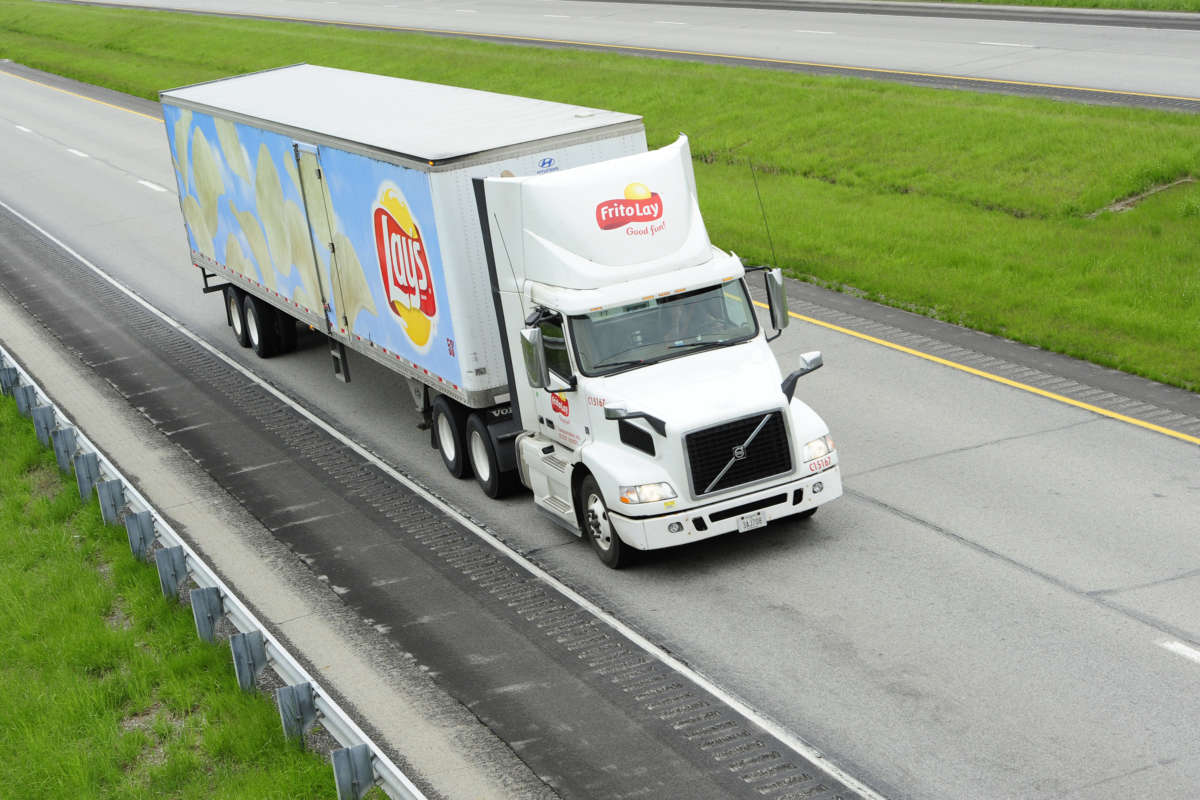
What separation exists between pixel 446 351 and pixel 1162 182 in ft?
49.2

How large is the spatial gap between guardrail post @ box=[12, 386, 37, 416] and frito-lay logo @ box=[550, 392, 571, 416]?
27.8 ft

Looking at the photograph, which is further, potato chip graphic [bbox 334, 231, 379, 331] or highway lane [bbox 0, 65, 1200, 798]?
potato chip graphic [bbox 334, 231, 379, 331]

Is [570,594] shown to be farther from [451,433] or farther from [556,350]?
[451,433]

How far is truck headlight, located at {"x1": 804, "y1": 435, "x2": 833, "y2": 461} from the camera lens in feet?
42.5

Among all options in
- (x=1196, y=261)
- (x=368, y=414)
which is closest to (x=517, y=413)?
(x=368, y=414)

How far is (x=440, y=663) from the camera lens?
11.7m

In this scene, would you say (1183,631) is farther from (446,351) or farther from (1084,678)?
(446,351)

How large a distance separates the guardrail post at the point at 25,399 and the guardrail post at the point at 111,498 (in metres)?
4.64

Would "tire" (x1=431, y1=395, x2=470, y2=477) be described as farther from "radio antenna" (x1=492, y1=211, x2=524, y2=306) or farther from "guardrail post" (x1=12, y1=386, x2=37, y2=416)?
"guardrail post" (x1=12, y1=386, x2=37, y2=416)

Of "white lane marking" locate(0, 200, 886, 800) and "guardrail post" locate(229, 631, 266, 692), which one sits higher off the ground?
"guardrail post" locate(229, 631, 266, 692)

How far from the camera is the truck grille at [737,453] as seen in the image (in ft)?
41.0

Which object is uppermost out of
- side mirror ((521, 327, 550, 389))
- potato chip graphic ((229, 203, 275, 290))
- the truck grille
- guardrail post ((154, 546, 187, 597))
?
potato chip graphic ((229, 203, 275, 290))

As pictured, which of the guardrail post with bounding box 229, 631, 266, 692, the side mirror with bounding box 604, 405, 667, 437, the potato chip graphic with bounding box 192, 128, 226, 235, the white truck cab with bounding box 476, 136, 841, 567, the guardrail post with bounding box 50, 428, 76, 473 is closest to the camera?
the guardrail post with bounding box 229, 631, 266, 692

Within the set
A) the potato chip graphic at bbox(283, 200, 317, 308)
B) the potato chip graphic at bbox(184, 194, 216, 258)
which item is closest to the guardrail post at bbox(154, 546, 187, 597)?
the potato chip graphic at bbox(283, 200, 317, 308)
